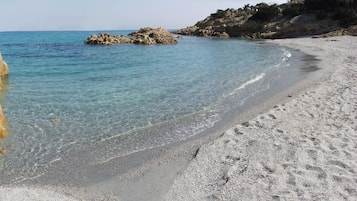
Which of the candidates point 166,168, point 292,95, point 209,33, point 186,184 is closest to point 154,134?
point 166,168

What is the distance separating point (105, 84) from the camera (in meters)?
17.9

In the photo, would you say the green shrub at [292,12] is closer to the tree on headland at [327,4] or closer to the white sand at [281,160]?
the tree on headland at [327,4]

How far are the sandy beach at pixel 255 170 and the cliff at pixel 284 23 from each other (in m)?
45.5

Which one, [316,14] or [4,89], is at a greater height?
[316,14]

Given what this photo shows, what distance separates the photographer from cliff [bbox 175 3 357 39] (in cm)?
5719

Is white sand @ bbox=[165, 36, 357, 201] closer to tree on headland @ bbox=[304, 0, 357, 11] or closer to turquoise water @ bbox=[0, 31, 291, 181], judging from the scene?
turquoise water @ bbox=[0, 31, 291, 181]

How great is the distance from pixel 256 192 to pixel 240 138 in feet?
9.96

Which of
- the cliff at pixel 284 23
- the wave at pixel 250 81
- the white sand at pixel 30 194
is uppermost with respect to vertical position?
the cliff at pixel 284 23

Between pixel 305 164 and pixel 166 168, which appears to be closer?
pixel 305 164

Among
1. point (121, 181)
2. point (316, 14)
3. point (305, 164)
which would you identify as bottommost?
point (121, 181)

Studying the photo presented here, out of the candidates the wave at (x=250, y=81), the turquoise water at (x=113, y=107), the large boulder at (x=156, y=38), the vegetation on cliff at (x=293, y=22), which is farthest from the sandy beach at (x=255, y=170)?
the large boulder at (x=156, y=38)

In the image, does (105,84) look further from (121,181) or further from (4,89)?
(121,181)

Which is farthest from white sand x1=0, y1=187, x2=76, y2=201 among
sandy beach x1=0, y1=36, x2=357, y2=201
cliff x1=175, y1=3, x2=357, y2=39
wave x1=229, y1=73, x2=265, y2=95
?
cliff x1=175, y1=3, x2=357, y2=39

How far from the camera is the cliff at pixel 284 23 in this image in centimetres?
5719
